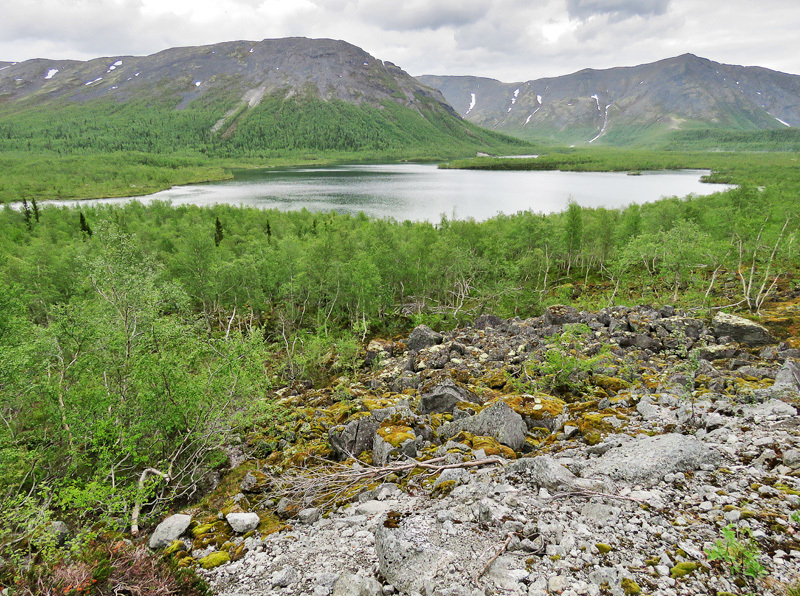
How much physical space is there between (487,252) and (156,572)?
4469 centimetres

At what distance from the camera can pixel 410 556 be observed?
6.91 m

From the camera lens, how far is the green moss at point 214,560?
8.45 m

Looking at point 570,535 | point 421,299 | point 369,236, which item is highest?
point 369,236

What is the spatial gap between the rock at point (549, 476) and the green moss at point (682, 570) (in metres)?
2.03

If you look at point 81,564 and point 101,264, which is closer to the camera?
point 81,564

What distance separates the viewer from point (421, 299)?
1780 inches

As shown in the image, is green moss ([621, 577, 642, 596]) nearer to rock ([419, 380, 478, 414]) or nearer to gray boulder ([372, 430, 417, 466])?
gray boulder ([372, 430, 417, 466])

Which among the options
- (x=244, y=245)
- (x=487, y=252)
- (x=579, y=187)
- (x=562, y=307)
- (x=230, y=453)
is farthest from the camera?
(x=579, y=187)

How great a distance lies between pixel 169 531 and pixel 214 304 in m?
31.3

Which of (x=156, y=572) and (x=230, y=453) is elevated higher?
(x=156, y=572)

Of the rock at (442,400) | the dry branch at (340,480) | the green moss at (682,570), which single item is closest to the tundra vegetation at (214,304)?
the dry branch at (340,480)

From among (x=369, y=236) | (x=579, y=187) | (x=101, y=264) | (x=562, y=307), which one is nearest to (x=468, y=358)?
(x=562, y=307)

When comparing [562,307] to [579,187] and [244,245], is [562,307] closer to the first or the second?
[244,245]

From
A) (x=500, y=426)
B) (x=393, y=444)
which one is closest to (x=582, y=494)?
(x=500, y=426)
